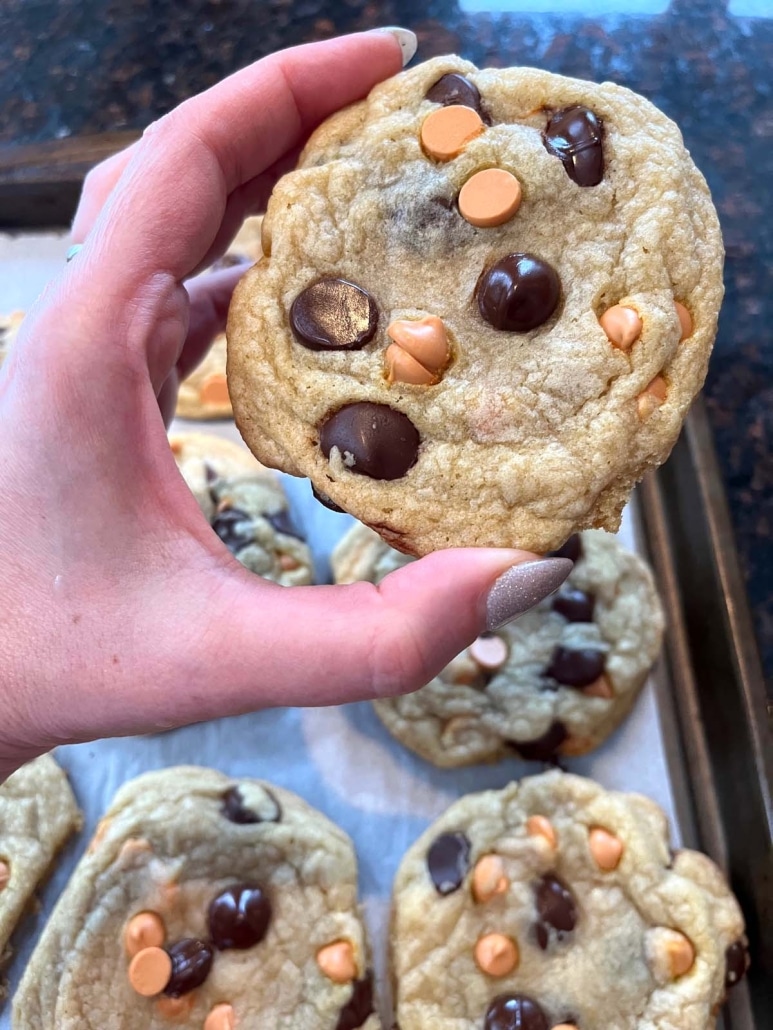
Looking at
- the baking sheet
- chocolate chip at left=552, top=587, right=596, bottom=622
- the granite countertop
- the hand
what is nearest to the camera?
the hand

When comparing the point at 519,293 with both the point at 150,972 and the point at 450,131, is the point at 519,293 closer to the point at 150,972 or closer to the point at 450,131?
the point at 450,131

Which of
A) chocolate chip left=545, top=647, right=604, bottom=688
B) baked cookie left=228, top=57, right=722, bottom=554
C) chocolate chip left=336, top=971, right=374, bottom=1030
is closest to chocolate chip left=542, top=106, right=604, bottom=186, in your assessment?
baked cookie left=228, top=57, right=722, bottom=554

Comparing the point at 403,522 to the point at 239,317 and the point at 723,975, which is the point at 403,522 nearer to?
the point at 239,317

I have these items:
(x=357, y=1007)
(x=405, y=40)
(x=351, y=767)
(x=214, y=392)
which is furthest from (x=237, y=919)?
(x=405, y=40)

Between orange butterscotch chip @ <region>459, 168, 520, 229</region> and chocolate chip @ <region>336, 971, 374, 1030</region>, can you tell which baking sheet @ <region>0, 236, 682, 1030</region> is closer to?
chocolate chip @ <region>336, 971, 374, 1030</region>

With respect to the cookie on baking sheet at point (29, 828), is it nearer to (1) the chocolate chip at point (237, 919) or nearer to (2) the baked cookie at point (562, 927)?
(1) the chocolate chip at point (237, 919)

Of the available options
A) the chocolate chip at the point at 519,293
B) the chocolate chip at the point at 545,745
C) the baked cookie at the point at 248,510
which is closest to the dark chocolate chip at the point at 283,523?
the baked cookie at the point at 248,510

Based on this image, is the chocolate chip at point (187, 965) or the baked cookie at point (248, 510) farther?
the baked cookie at point (248, 510)
